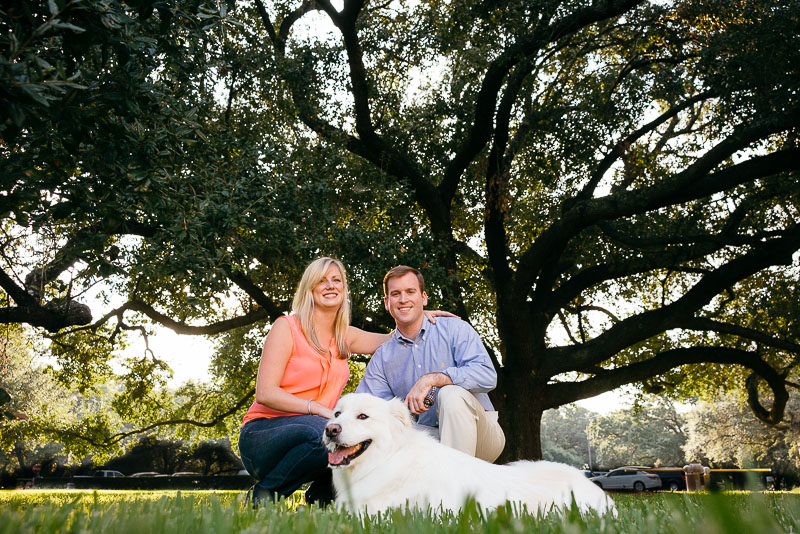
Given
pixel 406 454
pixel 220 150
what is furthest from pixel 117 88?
pixel 220 150

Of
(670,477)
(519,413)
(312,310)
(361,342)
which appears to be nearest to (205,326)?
(519,413)

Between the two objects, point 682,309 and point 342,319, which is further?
point 682,309

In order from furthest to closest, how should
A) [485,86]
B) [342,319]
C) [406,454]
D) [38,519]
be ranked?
[485,86]
[342,319]
[406,454]
[38,519]

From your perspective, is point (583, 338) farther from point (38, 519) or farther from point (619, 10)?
point (38, 519)

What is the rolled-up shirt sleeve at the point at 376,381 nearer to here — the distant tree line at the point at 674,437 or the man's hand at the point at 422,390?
the man's hand at the point at 422,390

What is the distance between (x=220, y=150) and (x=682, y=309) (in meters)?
10.2

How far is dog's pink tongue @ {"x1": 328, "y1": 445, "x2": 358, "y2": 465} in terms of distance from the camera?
9.79 feet

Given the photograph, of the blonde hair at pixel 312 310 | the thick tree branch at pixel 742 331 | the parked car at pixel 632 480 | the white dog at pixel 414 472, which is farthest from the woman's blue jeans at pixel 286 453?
the parked car at pixel 632 480

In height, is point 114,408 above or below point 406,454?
above

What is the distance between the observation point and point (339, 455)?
300cm

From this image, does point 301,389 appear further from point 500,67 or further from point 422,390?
point 500,67

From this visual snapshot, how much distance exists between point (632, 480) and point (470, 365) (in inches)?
1414

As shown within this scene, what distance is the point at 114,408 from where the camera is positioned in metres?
16.9

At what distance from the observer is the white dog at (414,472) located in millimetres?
2766
